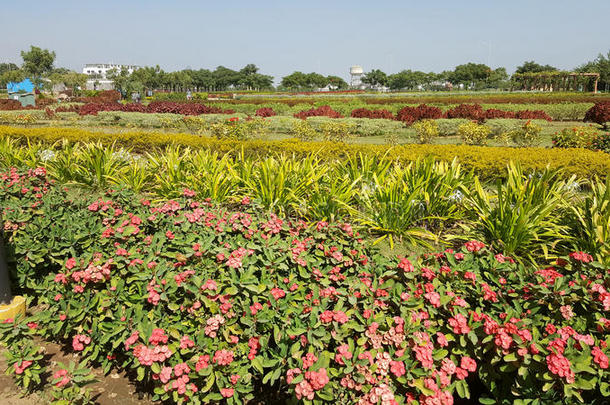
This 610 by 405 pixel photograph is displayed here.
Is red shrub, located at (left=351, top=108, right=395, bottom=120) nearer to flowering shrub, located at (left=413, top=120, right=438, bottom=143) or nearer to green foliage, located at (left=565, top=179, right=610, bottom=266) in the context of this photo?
flowering shrub, located at (left=413, top=120, right=438, bottom=143)

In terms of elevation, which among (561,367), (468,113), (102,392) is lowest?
(102,392)

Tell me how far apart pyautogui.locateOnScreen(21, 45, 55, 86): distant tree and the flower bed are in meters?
60.2

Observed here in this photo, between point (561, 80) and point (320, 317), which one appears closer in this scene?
point (320, 317)

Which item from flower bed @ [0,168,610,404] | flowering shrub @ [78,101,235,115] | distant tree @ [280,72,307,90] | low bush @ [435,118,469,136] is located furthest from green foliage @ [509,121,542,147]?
distant tree @ [280,72,307,90]

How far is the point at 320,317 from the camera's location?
211 centimetres

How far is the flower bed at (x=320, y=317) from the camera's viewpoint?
190 centimetres

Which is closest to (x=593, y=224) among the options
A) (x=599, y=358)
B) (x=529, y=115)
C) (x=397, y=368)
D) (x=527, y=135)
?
(x=599, y=358)

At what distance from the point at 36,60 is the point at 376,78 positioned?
64.8m

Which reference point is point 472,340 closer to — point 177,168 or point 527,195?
point 527,195

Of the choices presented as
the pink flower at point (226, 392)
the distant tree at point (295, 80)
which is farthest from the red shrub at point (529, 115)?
the distant tree at point (295, 80)

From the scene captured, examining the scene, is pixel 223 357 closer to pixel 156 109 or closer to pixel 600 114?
pixel 600 114

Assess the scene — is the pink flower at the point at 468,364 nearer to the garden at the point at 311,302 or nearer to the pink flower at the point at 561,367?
the garden at the point at 311,302

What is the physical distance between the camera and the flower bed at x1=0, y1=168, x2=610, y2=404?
6.23ft

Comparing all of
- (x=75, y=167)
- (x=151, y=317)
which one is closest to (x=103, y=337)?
(x=151, y=317)
